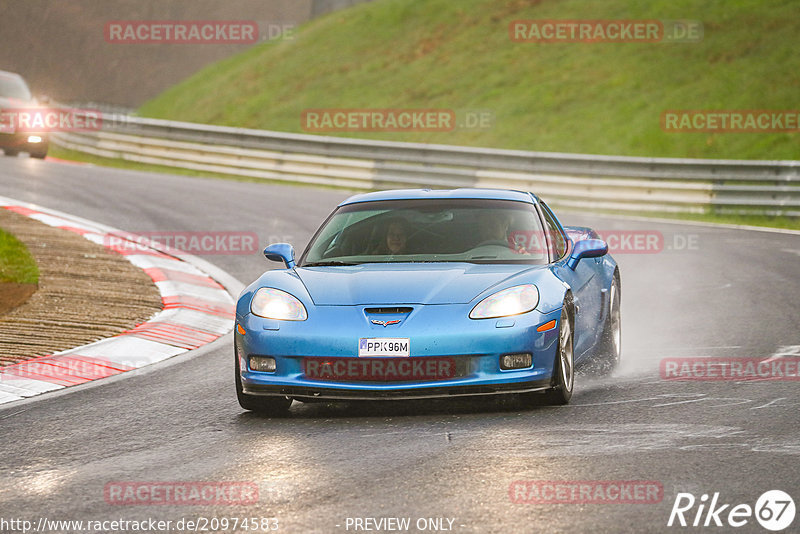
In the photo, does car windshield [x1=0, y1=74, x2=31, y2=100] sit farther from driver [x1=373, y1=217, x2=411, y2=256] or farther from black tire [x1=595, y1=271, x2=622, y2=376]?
driver [x1=373, y1=217, x2=411, y2=256]

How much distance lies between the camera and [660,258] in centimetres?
1520

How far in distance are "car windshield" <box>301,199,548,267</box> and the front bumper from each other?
903mm

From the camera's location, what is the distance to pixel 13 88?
995 inches

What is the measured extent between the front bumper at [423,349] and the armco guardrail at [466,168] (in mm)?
14705

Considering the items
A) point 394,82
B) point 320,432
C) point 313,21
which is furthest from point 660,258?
point 313,21

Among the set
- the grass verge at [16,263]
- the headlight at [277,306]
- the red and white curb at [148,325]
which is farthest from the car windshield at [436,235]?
the grass verge at [16,263]

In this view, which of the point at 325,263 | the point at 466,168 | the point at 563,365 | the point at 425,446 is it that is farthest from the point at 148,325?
the point at 466,168

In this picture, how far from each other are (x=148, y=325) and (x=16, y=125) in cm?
1586

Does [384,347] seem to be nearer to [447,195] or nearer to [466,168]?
[447,195]

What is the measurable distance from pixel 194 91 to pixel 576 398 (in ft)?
114

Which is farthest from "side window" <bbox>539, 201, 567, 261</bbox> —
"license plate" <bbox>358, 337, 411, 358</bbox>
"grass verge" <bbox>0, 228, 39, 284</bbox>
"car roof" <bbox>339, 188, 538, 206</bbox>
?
"grass verge" <bbox>0, 228, 39, 284</bbox>

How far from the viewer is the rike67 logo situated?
15.2 feet

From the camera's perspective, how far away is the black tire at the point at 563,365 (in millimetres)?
6844

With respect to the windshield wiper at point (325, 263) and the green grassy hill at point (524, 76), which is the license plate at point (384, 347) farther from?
the green grassy hill at point (524, 76)
